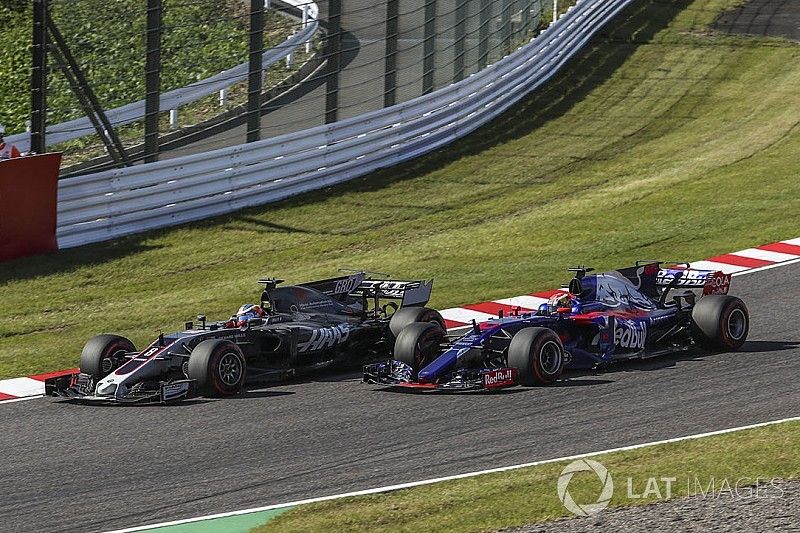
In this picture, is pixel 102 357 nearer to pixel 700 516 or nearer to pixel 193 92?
pixel 700 516

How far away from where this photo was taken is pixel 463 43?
2364 cm

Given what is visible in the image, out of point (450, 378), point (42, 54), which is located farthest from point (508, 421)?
point (42, 54)

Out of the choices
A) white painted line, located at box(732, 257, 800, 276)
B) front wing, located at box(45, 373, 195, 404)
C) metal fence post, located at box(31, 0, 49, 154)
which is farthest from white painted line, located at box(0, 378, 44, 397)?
white painted line, located at box(732, 257, 800, 276)

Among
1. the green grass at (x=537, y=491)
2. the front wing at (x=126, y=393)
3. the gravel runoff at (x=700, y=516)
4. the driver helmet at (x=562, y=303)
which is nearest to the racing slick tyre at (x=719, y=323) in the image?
the driver helmet at (x=562, y=303)

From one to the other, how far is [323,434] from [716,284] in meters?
4.90

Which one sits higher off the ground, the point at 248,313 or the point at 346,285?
the point at 346,285

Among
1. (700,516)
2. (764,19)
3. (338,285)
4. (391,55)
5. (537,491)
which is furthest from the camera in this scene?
(764,19)

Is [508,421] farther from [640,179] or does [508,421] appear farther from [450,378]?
[640,179]

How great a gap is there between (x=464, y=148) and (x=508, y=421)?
41.7 feet

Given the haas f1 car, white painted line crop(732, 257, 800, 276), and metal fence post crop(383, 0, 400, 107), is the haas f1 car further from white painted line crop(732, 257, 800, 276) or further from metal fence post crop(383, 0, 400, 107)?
metal fence post crop(383, 0, 400, 107)

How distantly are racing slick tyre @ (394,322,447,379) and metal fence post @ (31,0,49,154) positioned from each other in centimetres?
735

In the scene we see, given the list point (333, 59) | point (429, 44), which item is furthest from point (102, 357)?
point (429, 44)

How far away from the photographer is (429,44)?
22.6m

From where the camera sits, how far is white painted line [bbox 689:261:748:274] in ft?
53.6
